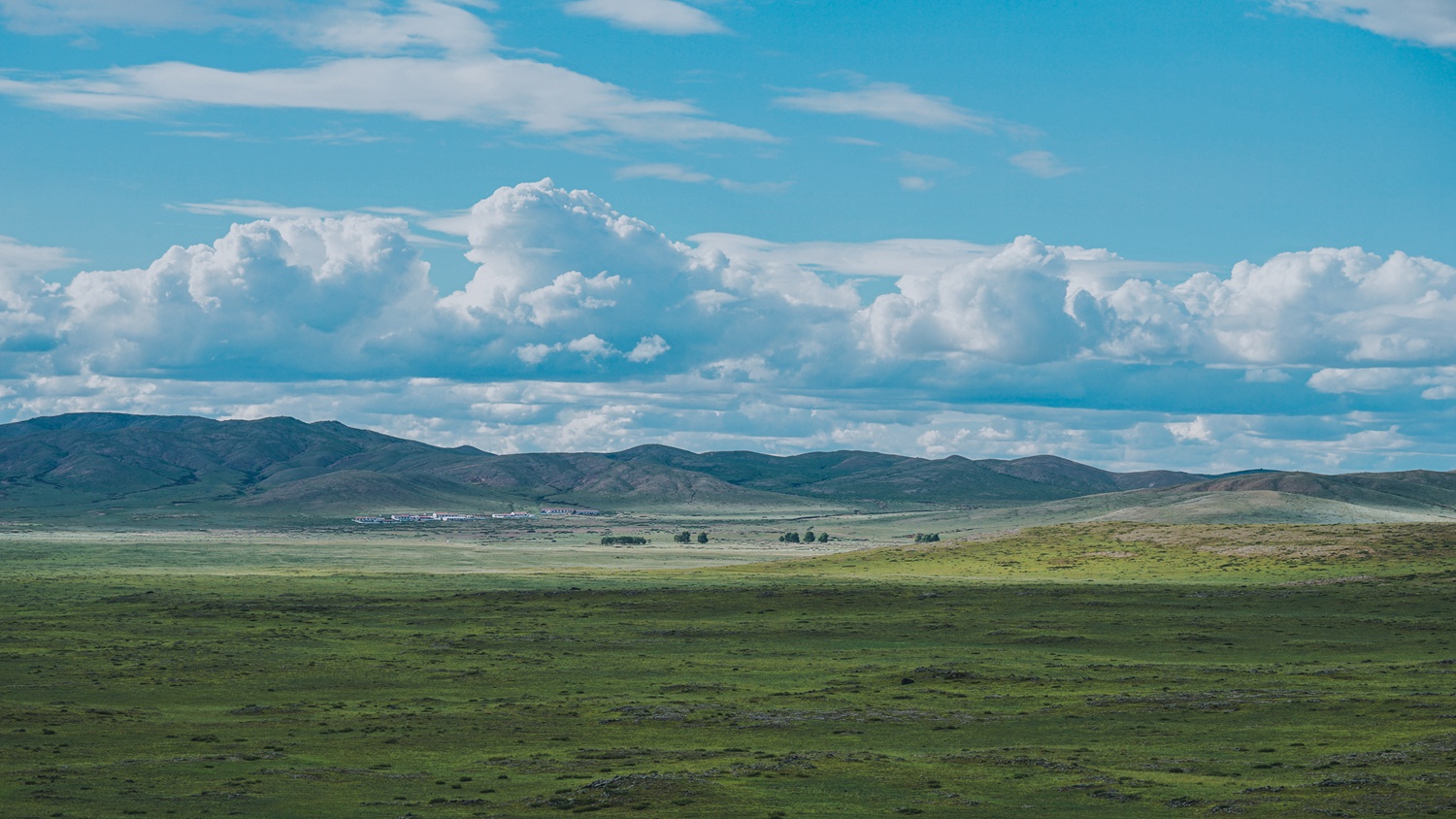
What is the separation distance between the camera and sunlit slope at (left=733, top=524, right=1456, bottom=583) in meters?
145

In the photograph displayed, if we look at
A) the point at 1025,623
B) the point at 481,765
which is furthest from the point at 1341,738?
the point at 1025,623

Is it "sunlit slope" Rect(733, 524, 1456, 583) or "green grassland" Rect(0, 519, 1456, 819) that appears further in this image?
"sunlit slope" Rect(733, 524, 1456, 583)

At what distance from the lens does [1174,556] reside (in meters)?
164

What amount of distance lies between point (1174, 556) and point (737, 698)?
362 ft

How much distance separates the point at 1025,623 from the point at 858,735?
48.8m

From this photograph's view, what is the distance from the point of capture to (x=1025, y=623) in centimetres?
10162

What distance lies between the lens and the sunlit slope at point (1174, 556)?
145125 millimetres

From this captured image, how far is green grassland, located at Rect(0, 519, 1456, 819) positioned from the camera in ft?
141

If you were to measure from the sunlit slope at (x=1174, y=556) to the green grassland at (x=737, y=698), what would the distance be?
14.9 ft

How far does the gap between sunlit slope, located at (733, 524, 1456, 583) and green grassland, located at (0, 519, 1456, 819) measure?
4.55 metres

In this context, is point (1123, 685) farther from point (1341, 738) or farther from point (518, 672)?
point (518, 672)

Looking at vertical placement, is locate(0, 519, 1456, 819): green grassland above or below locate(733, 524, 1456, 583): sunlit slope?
below

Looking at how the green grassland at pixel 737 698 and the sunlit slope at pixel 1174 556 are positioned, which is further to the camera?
the sunlit slope at pixel 1174 556

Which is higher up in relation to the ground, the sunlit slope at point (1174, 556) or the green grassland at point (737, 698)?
the sunlit slope at point (1174, 556)
